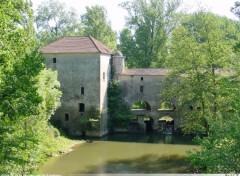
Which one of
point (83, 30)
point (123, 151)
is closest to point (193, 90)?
point (123, 151)

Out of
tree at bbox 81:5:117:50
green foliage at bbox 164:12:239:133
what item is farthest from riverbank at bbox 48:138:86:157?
tree at bbox 81:5:117:50

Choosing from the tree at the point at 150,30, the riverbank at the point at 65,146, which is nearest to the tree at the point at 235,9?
the riverbank at the point at 65,146

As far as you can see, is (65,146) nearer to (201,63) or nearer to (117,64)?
(117,64)

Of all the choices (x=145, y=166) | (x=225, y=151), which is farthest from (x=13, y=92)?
(x=145, y=166)

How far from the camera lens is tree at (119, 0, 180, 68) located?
149 ft

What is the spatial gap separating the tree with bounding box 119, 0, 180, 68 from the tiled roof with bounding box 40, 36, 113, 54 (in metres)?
13.0

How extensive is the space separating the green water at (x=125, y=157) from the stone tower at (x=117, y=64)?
21.1 ft

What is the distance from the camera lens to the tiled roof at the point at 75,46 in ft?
107

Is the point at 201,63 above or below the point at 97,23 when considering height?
below

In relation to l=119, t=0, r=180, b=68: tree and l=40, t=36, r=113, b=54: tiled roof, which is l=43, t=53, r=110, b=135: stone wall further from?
l=119, t=0, r=180, b=68: tree

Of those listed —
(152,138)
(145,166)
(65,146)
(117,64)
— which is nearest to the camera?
(145,166)

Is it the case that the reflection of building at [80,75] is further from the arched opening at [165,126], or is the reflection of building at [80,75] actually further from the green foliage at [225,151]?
the green foliage at [225,151]

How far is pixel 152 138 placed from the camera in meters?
32.4

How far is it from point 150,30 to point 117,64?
12.8 m
